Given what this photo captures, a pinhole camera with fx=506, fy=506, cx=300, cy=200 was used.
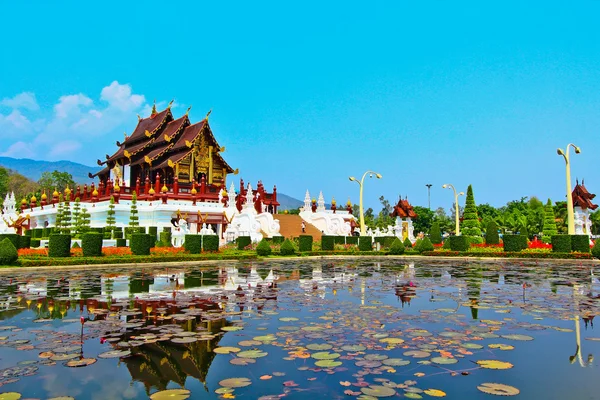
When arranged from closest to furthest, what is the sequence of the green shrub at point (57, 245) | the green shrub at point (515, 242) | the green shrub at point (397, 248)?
1. the green shrub at point (57, 245)
2. the green shrub at point (515, 242)
3. the green shrub at point (397, 248)

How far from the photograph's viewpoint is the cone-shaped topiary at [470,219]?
40.8 m

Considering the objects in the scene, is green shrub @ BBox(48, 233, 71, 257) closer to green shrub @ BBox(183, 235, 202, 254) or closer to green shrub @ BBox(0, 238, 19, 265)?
green shrub @ BBox(0, 238, 19, 265)

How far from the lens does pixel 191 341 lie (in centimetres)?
664

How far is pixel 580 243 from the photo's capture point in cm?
2591

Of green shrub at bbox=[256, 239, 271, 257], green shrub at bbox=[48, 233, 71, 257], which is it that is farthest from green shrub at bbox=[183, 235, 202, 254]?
green shrub at bbox=[48, 233, 71, 257]

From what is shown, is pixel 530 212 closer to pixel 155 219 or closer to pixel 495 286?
pixel 155 219

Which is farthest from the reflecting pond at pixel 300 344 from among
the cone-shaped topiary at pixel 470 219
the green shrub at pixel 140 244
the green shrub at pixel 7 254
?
the cone-shaped topiary at pixel 470 219

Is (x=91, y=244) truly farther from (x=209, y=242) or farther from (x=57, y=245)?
(x=209, y=242)

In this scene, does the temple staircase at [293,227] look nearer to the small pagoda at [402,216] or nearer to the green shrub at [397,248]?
the small pagoda at [402,216]

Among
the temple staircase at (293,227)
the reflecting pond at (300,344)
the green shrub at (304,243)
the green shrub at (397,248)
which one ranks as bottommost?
the reflecting pond at (300,344)

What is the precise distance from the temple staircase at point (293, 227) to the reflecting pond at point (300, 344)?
93.1ft

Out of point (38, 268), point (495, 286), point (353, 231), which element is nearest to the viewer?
point (495, 286)

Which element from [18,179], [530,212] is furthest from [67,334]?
[18,179]

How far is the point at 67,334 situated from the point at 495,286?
1034 cm
